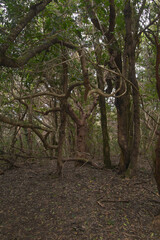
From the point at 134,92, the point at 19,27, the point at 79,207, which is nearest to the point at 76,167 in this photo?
the point at 79,207

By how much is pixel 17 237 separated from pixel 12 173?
3.24m

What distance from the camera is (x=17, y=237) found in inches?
136

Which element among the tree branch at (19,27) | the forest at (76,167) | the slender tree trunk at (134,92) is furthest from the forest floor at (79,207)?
the tree branch at (19,27)

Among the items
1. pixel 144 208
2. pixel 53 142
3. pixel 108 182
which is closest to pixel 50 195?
pixel 108 182

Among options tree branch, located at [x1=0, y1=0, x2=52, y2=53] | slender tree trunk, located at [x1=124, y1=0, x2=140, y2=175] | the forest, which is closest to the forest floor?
the forest

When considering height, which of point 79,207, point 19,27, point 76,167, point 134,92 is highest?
point 19,27

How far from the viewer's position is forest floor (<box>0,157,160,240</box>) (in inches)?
137

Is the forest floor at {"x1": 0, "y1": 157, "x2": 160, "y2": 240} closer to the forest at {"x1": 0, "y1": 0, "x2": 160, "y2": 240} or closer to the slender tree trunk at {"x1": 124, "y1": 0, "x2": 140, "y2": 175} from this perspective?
the forest at {"x1": 0, "y1": 0, "x2": 160, "y2": 240}

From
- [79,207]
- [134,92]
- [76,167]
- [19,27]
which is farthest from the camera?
[76,167]

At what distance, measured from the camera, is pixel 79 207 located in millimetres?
4215

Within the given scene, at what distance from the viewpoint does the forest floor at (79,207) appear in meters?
3.49

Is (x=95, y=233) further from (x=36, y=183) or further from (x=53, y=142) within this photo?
(x=53, y=142)

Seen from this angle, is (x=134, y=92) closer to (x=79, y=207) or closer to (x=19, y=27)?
(x=79, y=207)

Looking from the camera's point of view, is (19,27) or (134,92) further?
(134,92)
